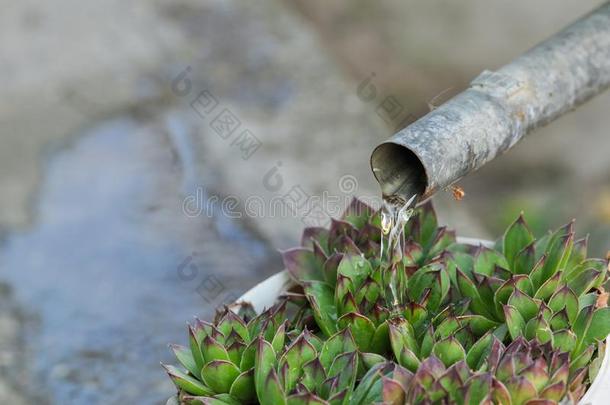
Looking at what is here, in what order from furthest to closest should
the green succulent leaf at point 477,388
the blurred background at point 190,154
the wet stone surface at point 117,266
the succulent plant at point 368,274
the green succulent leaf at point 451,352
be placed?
1. the blurred background at point 190,154
2. the wet stone surface at point 117,266
3. the succulent plant at point 368,274
4. the green succulent leaf at point 451,352
5. the green succulent leaf at point 477,388

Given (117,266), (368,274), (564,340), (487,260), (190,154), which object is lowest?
(564,340)

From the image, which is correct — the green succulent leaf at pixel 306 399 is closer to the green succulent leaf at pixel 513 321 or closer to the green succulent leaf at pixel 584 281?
the green succulent leaf at pixel 513 321

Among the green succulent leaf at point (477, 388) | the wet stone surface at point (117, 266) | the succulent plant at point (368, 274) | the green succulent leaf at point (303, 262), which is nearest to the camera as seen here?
the green succulent leaf at point (477, 388)

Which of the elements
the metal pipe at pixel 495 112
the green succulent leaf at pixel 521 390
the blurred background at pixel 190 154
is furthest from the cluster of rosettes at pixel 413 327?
the blurred background at pixel 190 154

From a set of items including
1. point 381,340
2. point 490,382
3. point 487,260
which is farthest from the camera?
point 487,260

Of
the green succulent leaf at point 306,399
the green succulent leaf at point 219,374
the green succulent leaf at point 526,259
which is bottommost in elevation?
the green succulent leaf at point 526,259

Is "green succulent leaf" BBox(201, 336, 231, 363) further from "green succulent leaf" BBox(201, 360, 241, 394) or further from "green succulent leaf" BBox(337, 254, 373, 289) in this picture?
"green succulent leaf" BBox(337, 254, 373, 289)

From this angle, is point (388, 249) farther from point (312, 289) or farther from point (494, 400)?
point (494, 400)

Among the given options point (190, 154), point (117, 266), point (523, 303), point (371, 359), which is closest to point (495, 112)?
point (523, 303)

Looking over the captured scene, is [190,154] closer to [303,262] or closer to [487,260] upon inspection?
[303,262]
